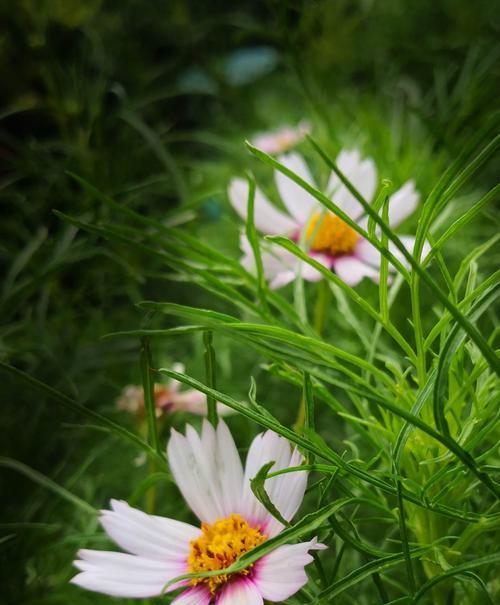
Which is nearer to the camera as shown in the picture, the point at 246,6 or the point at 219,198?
the point at 219,198

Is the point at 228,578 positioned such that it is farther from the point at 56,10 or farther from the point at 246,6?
the point at 246,6

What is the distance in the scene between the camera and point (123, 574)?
9.6 inches

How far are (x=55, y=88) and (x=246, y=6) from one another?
96cm

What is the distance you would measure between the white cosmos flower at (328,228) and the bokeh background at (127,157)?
0.04 meters

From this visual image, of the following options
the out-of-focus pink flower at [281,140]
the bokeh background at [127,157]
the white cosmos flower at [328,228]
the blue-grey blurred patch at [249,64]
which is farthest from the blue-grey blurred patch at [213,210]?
the blue-grey blurred patch at [249,64]

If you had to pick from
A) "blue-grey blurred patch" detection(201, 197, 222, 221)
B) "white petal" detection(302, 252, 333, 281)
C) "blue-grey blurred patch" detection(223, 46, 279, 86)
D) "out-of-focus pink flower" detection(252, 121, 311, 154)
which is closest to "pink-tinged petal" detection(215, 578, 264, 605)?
"white petal" detection(302, 252, 333, 281)

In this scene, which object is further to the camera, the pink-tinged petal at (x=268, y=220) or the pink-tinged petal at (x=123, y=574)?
the pink-tinged petal at (x=268, y=220)

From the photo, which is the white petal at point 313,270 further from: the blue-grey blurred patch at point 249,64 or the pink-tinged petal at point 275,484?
the blue-grey blurred patch at point 249,64

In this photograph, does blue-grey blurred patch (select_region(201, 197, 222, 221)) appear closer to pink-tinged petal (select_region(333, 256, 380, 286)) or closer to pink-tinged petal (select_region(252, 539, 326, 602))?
pink-tinged petal (select_region(333, 256, 380, 286))

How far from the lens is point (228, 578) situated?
0.25 metres

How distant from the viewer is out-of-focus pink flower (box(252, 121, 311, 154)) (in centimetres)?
93

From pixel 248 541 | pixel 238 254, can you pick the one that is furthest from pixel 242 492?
pixel 238 254

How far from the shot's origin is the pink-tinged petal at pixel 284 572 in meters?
0.22

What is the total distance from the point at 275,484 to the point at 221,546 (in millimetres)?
30
